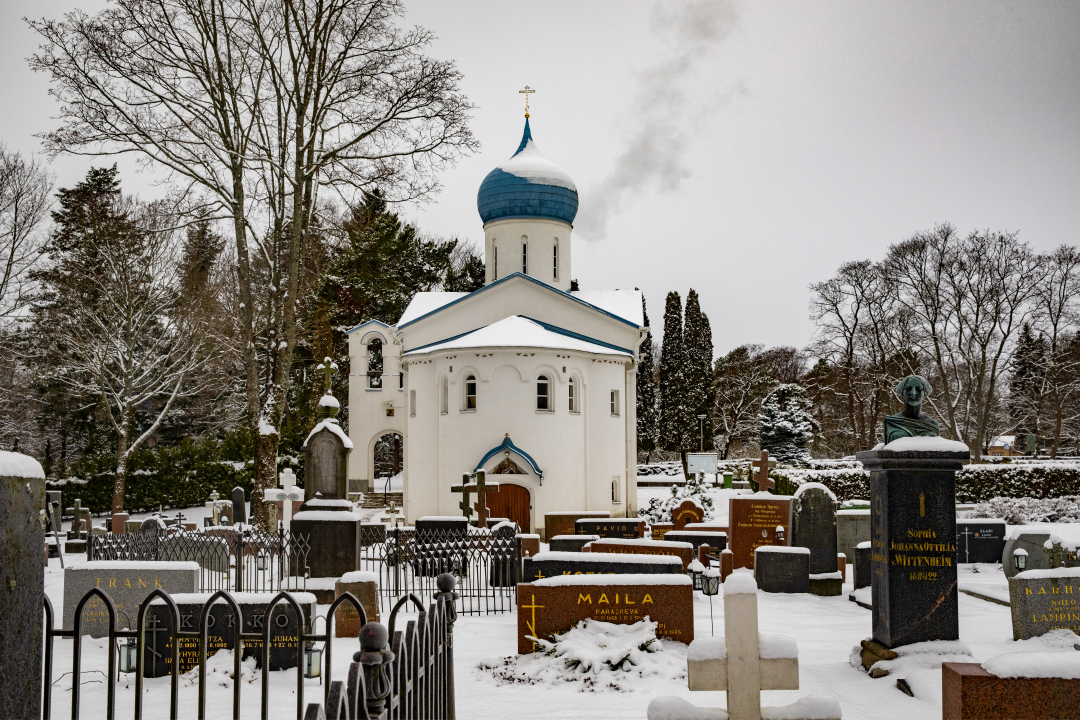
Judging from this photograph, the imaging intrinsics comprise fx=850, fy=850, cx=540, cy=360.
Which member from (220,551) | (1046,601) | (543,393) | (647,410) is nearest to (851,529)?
(1046,601)

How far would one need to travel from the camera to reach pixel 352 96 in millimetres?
20828

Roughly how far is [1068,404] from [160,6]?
4216 centimetres

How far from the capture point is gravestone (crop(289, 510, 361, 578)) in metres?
13.3

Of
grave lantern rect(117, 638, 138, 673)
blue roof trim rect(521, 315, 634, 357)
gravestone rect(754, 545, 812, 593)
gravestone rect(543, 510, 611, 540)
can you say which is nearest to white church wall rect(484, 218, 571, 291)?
blue roof trim rect(521, 315, 634, 357)

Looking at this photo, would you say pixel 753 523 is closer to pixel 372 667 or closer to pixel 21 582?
pixel 372 667

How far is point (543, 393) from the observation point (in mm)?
26016

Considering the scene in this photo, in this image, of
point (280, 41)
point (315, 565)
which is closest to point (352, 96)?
point (280, 41)

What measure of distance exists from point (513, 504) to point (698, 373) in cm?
3019

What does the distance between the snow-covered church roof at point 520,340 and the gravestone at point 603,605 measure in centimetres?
1605

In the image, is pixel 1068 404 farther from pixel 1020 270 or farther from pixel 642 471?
pixel 642 471

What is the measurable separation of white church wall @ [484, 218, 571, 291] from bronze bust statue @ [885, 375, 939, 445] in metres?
22.3

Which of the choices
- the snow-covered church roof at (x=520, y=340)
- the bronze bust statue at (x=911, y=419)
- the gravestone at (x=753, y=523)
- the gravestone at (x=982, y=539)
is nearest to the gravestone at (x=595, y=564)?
the bronze bust statue at (x=911, y=419)

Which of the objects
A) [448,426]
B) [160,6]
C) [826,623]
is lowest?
[826,623]

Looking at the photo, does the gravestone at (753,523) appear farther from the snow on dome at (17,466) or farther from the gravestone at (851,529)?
the snow on dome at (17,466)
